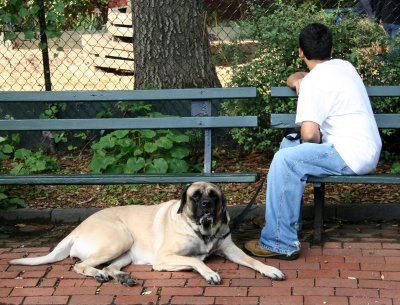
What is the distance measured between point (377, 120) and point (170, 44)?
2.57 m

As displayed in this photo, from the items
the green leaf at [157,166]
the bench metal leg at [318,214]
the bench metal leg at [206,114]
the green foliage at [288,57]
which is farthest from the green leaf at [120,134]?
the bench metal leg at [318,214]

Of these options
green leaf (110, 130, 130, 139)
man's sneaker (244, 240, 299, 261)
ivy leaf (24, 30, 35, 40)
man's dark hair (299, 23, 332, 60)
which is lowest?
man's sneaker (244, 240, 299, 261)

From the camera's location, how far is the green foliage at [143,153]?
7.20 metres

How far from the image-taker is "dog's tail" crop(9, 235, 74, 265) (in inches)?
222

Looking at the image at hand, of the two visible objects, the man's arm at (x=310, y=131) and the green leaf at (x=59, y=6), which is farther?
the green leaf at (x=59, y=6)

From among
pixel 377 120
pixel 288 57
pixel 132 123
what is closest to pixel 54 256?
pixel 132 123

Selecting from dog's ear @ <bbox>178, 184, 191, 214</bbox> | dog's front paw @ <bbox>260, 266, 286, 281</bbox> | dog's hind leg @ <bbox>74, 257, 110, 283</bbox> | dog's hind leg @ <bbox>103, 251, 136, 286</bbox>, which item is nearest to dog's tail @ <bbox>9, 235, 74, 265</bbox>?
dog's hind leg @ <bbox>74, 257, 110, 283</bbox>

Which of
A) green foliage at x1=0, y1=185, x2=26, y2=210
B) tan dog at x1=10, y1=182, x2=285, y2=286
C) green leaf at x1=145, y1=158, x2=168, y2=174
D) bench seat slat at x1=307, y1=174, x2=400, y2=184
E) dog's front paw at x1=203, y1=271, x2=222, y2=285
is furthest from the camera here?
green leaf at x1=145, y1=158, x2=168, y2=174

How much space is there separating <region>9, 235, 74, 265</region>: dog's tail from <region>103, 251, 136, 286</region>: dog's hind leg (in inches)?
15.0

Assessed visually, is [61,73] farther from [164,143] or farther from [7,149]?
[164,143]

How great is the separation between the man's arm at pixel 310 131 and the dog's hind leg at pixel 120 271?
59.5 inches

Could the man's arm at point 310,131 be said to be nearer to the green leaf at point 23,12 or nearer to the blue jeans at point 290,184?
the blue jeans at point 290,184

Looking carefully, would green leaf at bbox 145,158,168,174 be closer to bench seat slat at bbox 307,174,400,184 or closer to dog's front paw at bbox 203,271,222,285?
bench seat slat at bbox 307,174,400,184

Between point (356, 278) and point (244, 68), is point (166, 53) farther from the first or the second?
point (356, 278)
